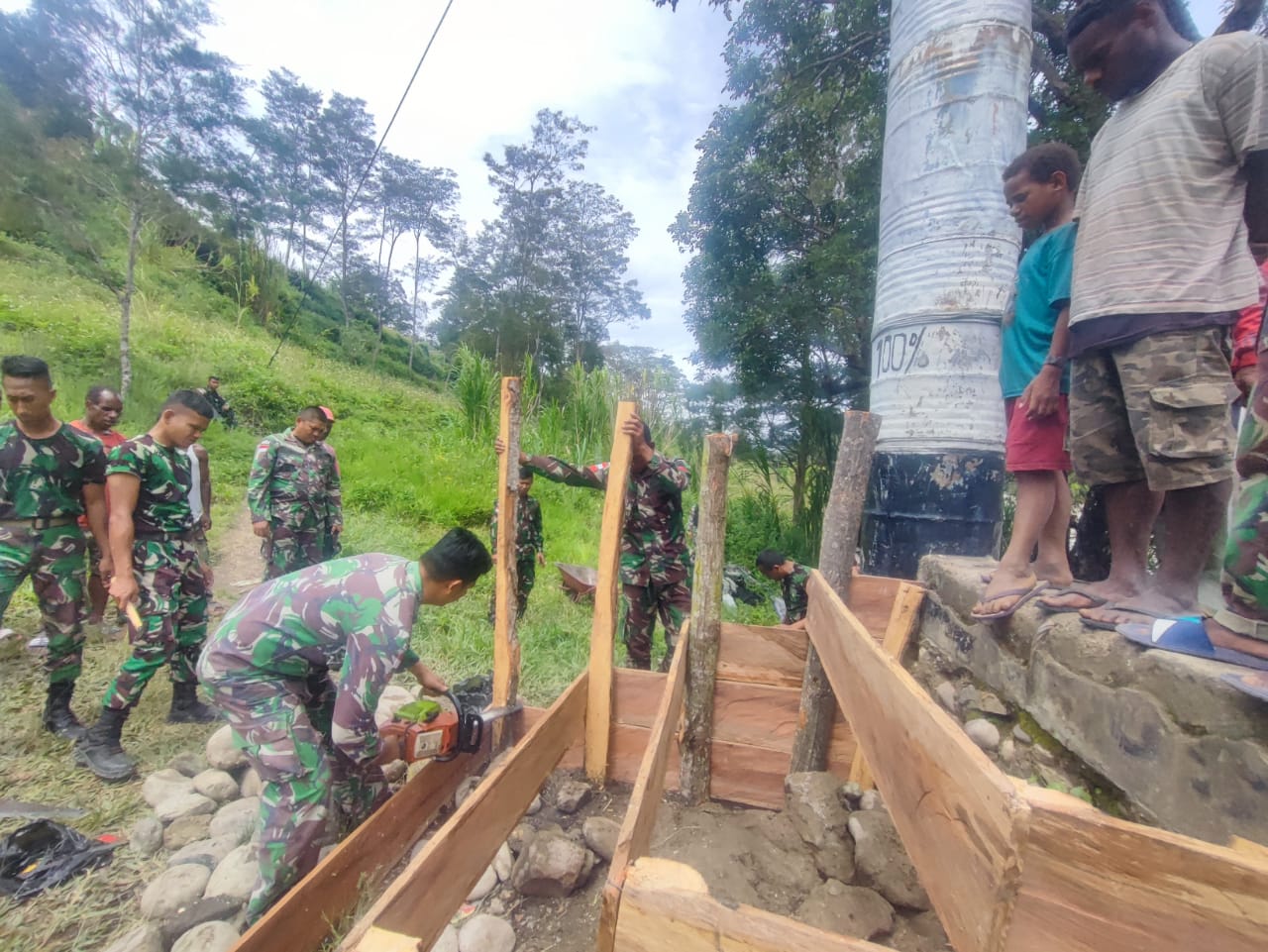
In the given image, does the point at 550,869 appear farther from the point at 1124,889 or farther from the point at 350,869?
the point at 1124,889

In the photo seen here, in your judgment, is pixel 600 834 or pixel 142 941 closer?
pixel 142 941

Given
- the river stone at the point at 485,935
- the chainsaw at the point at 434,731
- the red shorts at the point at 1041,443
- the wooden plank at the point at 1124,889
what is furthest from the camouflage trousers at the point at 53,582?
the red shorts at the point at 1041,443

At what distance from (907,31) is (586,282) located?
2339 centimetres

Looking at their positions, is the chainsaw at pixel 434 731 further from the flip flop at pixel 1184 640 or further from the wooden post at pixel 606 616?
the flip flop at pixel 1184 640

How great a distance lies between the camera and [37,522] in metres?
3.06

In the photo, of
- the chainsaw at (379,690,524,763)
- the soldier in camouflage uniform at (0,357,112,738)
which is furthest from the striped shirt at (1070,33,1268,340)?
the soldier in camouflage uniform at (0,357,112,738)

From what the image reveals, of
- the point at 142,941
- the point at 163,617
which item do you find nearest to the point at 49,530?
the point at 163,617

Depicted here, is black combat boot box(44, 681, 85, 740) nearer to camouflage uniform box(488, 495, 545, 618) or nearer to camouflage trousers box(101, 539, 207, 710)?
camouflage trousers box(101, 539, 207, 710)

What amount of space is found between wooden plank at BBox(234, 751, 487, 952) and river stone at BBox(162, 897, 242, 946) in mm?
513

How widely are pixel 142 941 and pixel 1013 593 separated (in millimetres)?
3139

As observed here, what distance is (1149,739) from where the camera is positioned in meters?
1.35

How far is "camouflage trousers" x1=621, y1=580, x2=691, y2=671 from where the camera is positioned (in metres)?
4.05

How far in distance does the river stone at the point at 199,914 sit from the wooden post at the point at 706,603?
182 centimetres

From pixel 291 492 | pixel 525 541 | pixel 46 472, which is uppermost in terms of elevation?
pixel 46 472
